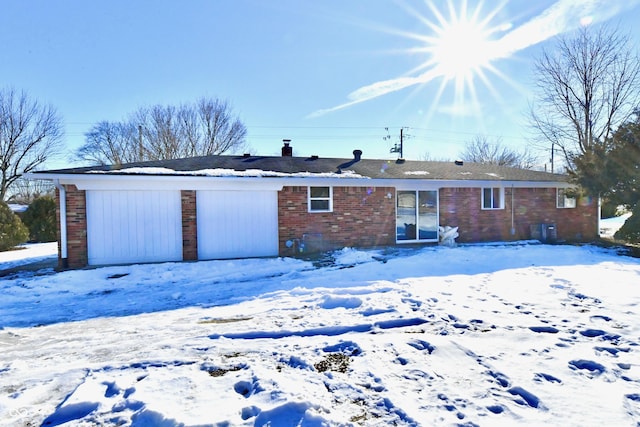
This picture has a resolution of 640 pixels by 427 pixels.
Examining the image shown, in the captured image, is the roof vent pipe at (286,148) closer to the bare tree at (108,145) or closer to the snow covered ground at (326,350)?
the snow covered ground at (326,350)

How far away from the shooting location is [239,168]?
1111 centimetres

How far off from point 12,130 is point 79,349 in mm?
28799

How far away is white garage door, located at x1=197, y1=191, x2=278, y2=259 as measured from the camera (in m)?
9.79

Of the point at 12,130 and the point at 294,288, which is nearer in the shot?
the point at 294,288

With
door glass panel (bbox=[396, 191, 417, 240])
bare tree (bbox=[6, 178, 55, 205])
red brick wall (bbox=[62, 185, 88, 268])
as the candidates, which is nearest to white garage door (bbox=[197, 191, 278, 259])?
red brick wall (bbox=[62, 185, 88, 268])

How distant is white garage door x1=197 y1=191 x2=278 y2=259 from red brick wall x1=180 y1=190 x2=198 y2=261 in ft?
0.40

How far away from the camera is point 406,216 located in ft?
39.6

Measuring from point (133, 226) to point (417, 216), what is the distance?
9.14 m

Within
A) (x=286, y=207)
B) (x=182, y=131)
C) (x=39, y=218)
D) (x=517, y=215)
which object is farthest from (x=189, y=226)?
(x=182, y=131)

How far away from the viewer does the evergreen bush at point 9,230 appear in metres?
13.8

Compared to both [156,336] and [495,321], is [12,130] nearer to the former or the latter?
[156,336]

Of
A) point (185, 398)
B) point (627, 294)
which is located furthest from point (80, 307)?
point (627, 294)

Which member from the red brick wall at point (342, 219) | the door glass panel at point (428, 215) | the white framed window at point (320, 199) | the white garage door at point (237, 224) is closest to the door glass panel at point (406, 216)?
the door glass panel at point (428, 215)

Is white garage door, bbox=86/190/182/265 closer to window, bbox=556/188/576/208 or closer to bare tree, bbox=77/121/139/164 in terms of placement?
window, bbox=556/188/576/208
